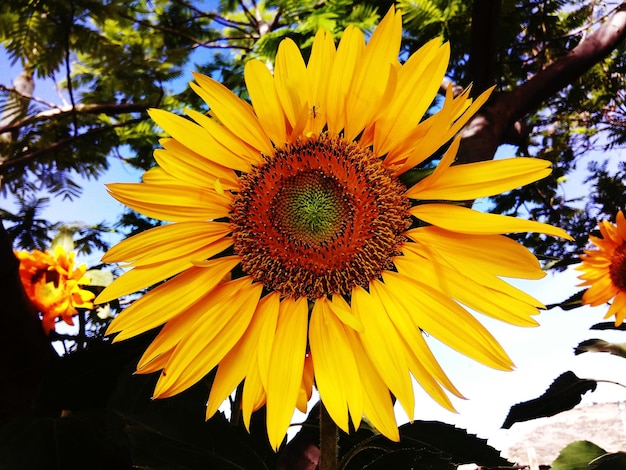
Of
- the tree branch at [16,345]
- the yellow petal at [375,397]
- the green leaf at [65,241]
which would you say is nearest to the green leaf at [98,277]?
the green leaf at [65,241]

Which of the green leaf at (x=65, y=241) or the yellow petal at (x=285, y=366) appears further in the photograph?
the green leaf at (x=65, y=241)

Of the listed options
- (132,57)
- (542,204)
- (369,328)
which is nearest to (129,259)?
(369,328)

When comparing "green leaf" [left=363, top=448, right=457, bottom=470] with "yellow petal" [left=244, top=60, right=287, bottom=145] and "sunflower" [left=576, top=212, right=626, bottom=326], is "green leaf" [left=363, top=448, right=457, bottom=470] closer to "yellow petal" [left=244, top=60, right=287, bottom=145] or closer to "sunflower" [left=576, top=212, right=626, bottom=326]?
"yellow petal" [left=244, top=60, right=287, bottom=145]

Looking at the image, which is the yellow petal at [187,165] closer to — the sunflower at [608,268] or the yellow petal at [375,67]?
the yellow petal at [375,67]

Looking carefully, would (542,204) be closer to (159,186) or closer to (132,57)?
(132,57)

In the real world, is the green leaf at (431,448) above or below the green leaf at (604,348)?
below

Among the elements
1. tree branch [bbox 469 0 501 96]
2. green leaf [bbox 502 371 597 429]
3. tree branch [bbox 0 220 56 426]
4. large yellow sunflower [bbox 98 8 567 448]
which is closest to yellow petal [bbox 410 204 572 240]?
large yellow sunflower [bbox 98 8 567 448]
